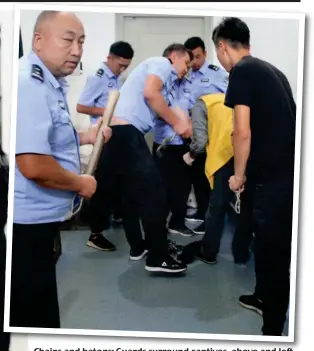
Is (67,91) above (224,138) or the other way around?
above

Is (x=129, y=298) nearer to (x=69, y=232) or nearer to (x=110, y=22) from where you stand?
(x=69, y=232)

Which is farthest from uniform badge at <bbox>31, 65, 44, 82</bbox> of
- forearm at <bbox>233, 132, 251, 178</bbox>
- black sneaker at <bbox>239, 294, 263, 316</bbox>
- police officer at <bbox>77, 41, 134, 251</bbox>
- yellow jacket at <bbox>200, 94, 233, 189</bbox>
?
black sneaker at <bbox>239, 294, 263, 316</bbox>

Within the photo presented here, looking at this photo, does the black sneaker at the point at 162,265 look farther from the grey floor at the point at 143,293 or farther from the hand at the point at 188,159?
the hand at the point at 188,159

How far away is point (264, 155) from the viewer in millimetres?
1258

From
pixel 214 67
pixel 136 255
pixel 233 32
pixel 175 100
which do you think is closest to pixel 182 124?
pixel 175 100

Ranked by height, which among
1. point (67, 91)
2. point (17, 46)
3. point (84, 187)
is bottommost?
point (84, 187)

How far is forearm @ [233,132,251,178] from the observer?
4.08 feet

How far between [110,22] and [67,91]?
8.6 inches

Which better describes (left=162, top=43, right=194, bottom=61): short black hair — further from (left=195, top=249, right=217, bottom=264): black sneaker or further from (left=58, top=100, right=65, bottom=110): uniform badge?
(left=195, top=249, right=217, bottom=264): black sneaker

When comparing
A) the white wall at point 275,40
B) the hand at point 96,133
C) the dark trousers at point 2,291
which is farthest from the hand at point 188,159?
the dark trousers at point 2,291

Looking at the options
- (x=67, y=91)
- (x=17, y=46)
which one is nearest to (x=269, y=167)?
(x=67, y=91)

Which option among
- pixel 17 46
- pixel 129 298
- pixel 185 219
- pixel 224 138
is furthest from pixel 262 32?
pixel 129 298

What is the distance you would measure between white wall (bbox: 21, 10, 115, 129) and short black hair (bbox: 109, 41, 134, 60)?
1 cm

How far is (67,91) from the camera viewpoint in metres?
1.24
